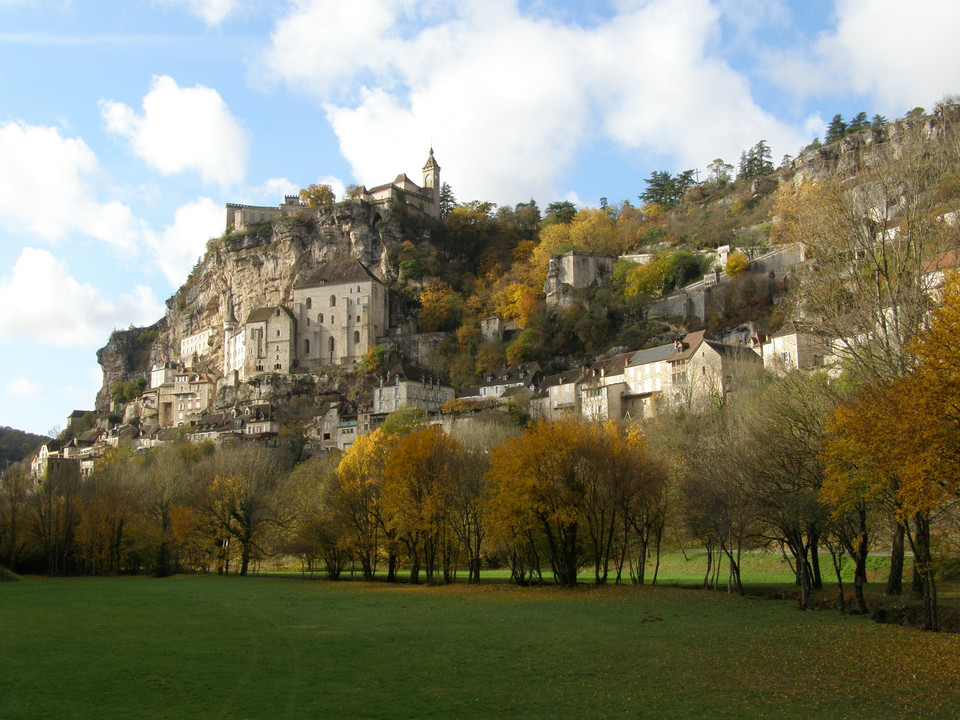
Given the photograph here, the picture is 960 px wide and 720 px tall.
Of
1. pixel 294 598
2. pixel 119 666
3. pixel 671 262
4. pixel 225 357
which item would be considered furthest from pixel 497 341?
pixel 119 666

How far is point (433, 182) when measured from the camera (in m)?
143

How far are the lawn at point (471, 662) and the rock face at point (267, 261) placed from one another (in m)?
94.6

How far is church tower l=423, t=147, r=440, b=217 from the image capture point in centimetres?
14000

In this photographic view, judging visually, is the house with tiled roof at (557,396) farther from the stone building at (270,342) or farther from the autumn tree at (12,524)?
the autumn tree at (12,524)

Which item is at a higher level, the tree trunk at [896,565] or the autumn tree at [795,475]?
the autumn tree at [795,475]

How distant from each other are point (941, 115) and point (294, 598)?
29881 millimetres

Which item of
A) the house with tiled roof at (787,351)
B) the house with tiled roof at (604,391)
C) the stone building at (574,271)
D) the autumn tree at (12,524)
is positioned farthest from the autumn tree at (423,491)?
the stone building at (574,271)

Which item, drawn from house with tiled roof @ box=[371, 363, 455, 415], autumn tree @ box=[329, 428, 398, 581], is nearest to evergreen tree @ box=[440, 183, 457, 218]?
house with tiled roof @ box=[371, 363, 455, 415]

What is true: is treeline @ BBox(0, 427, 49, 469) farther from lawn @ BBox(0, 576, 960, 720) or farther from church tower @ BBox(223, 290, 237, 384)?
lawn @ BBox(0, 576, 960, 720)

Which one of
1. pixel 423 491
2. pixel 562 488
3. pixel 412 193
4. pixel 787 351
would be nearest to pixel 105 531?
pixel 423 491

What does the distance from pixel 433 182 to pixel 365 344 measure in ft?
146

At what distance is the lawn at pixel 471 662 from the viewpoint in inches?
589

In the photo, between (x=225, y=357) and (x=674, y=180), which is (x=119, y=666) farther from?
(x=674, y=180)

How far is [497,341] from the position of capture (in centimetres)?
10475
